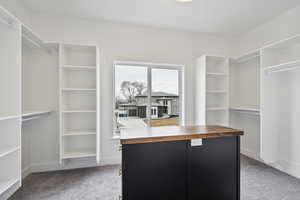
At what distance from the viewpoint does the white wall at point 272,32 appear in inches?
105

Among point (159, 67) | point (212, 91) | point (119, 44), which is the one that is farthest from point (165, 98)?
point (119, 44)

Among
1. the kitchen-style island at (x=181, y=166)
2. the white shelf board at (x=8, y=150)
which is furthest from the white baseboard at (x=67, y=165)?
the kitchen-style island at (x=181, y=166)

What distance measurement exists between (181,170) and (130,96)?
2.12m

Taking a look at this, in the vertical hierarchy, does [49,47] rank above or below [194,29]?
below

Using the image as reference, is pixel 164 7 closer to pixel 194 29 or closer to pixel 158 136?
pixel 194 29

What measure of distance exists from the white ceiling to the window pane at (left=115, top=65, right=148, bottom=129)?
0.99 meters

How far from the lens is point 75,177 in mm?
2621

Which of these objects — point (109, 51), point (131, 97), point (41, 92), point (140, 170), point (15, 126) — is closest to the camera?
point (140, 170)

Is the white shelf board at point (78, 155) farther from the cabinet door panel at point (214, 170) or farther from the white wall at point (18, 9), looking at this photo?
the white wall at point (18, 9)

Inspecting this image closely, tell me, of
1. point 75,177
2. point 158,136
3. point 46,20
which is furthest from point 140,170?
point 46,20

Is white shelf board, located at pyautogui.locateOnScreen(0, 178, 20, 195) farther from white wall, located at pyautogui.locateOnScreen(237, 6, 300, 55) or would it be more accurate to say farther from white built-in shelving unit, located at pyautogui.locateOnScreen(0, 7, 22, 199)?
white wall, located at pyautogui.locateOnScreen(237, 6, 300, 55)

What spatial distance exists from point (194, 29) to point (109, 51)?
188 centimetres

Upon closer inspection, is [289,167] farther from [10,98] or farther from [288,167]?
[10,98]

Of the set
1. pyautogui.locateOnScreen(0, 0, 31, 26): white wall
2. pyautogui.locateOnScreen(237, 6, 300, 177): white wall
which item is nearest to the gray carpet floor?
pyautogui.locateOnScreen(237, 6, 300, 177): white wall
